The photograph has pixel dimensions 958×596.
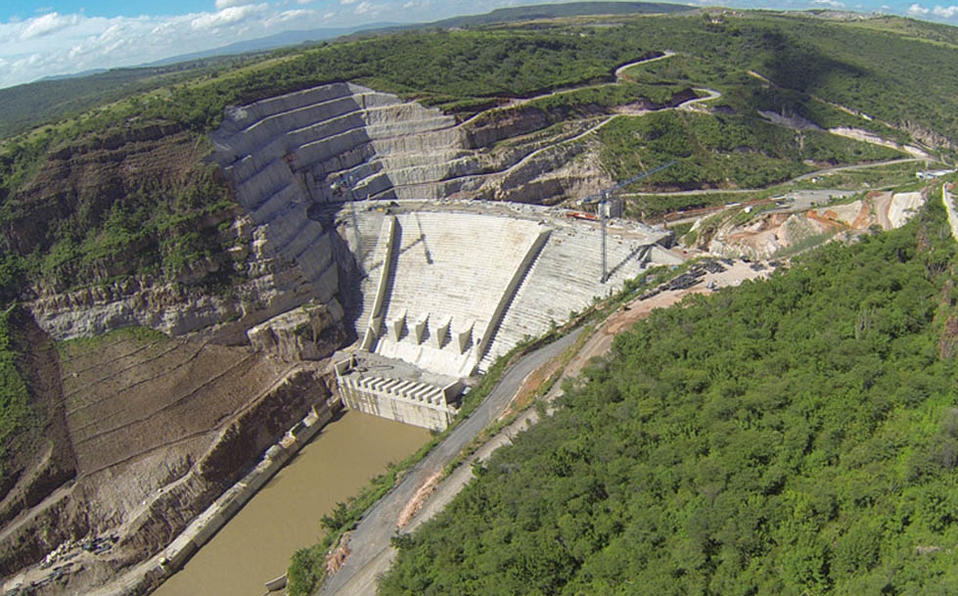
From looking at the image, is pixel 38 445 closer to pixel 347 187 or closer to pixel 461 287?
pixel 461 287

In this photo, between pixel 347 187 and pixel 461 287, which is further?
pixel 347 187

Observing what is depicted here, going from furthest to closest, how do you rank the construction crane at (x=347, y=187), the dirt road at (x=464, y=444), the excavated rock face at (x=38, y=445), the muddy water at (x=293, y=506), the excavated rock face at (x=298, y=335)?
the construction crane at (x=347, y=187), the excavated rock face at (x=298, y=335), the excavated rock face at (x=38, y=445), the muddy water at (x=293, y=506), the dirt road at (x=464, y=444)

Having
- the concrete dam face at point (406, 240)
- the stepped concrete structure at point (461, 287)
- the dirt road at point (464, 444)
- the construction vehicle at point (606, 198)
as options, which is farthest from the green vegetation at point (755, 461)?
the construction vehicle at point (606, 198)

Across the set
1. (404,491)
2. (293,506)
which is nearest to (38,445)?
(293,506)

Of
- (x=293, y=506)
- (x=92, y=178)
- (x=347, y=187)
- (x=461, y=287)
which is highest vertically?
(x=92, y=178)

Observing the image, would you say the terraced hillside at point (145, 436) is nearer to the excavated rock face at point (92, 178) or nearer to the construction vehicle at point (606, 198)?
the excavated rock face at point (92, 178)

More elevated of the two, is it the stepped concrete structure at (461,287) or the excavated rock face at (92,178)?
the excavated rock face at (92,178)
